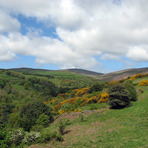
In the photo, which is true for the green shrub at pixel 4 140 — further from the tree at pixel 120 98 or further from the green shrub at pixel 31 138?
the tree at pixel 120 98

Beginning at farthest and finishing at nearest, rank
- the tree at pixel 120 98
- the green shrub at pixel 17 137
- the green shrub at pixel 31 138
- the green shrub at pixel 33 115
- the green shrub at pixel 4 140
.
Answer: the green shrub at pixel 33 115 < the tree at pixel 120 98 < the green shrub at pixel 17 137 < the green shrub at pixel 31 138 < the green shrub at pixel 4 140

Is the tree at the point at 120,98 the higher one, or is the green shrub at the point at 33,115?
the tree at the point at 120,98

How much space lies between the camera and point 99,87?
48719 mm

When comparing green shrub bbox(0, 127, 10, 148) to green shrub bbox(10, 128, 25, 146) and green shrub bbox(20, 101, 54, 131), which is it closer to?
green shrub bbox(10, 128, 25, 146)

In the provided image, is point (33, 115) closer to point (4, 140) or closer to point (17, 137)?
point (17, 137)

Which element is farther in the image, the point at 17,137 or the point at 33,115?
the point at 33,115

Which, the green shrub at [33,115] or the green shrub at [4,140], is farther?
the green shrub at [33,115]

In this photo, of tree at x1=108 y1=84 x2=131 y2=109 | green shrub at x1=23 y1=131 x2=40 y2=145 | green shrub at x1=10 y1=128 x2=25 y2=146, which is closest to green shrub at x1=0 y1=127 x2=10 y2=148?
green shrub at x1=10 y1=128 x2=25 y2=146

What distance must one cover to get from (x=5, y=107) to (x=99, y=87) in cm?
6393

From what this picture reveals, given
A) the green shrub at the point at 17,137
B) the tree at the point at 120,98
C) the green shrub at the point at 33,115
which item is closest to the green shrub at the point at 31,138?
the green shrub at the point at 17,137

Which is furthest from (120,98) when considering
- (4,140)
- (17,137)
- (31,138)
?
(4,140)

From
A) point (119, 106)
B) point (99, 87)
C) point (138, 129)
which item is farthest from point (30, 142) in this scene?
point (99, 87)

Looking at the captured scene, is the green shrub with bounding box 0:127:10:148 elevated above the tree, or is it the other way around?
the tree

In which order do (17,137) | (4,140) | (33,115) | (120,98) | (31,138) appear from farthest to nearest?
(33,115)
(120,98)
(17,137)
(31,138)
(4,140)
